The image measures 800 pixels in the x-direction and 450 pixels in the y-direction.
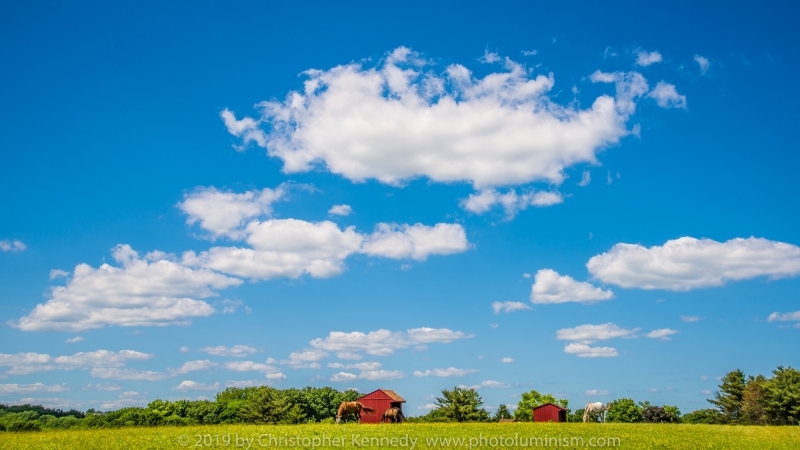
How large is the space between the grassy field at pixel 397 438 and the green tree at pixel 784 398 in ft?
72.3

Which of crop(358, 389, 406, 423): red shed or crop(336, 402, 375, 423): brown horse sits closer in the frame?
crop(336, 402, 375, 423): brown horse

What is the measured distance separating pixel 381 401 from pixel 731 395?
58.0m

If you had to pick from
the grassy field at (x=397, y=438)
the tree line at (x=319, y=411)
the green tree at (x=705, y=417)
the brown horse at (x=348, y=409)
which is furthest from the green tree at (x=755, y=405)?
the brown horse at (x=348, y=409)

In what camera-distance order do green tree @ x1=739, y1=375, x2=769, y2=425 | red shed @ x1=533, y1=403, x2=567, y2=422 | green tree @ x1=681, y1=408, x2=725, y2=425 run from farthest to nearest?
green tree @ x1=681, y1=408, x2=725, y2=425 < green tree @ x1=739, y1=375, x2=769, y2=425 < red shed @ x1=533, y1=403, x2=567, y2=422

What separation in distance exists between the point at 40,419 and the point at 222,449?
22.0 meters

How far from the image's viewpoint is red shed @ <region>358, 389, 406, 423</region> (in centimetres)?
6091

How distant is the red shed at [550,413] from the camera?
63.9 meters

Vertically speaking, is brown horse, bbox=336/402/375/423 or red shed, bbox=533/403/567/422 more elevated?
brown horse, bbox=336/402/375/423

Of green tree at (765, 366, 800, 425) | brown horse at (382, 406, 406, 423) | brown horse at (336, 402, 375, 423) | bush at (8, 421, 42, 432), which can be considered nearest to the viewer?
bush at (8, 421, 42, 432)

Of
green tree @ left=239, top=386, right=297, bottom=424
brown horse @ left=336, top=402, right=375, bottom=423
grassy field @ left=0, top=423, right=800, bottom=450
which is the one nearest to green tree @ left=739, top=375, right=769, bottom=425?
grassy field @ left=0, top=423, right=800, bottom=450

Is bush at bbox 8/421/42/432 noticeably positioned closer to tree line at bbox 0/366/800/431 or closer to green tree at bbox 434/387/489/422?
tree line at bbox 0/366/800/431

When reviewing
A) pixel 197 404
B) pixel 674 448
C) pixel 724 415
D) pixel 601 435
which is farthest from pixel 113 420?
pixel 724 415

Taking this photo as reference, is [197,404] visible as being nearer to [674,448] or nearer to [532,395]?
[674,448]

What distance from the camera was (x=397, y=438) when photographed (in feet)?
104
